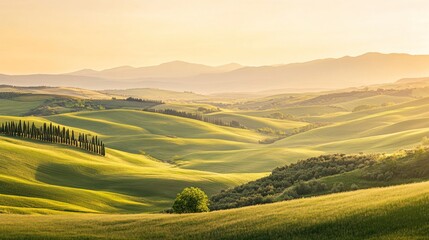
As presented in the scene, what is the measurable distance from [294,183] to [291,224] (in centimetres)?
4176

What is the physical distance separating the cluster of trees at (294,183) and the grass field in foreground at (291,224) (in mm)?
21663

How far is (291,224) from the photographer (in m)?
30.0

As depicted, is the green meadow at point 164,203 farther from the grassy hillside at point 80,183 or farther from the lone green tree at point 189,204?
the lone green tree at point 189,204

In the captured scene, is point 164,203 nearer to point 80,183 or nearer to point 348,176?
point 80,183

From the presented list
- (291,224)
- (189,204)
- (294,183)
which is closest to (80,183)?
(189,204)

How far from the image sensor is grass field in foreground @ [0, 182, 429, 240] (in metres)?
26.0

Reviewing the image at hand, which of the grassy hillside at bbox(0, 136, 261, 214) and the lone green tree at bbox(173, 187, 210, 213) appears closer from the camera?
the lone green tree at bbox(173, 187, 210, 213)

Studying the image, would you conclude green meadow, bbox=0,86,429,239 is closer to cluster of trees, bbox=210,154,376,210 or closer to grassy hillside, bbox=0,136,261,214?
grassy hillside, bbox=0,136,261,214

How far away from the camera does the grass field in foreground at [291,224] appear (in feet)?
85.4

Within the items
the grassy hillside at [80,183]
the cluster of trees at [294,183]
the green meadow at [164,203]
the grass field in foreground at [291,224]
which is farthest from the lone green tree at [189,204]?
the grass field in foreground at [291,224]

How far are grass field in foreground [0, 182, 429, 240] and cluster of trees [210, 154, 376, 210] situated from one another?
21.7 metres

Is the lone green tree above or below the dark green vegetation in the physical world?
below

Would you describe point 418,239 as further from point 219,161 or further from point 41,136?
point 219,161

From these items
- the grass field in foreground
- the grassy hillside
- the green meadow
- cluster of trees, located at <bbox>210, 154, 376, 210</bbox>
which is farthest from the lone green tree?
the grass field in foreground
